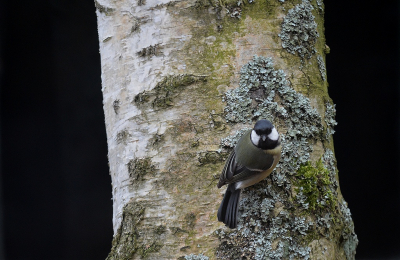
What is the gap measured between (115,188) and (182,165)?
1.01 ft

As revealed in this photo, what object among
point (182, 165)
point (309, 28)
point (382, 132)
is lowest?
point (382, 132)

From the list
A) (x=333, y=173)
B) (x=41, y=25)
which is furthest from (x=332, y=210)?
(x=41, y=25)

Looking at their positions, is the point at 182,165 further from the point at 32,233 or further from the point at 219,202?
the point at 32,233

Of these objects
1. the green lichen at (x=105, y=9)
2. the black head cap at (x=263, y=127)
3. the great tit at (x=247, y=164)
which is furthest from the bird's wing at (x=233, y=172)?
the green lichen at (x=105, y=9)

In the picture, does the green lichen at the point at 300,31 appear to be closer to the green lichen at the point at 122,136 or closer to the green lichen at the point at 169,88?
the green lichen at the point at 169,88

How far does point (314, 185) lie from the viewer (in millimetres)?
1463

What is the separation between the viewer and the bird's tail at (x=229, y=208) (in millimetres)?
1362

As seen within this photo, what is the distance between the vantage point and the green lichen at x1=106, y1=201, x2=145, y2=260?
1459 millimetres

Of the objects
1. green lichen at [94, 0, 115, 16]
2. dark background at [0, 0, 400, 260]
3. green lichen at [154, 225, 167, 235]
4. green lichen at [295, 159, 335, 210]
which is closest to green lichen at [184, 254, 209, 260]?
green lichen at [154, 225, 167, 235]

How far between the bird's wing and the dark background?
2475mm

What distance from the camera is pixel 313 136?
1541 mm

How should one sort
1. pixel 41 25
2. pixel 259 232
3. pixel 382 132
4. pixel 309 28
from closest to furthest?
pixel 259 232 < pixel 309 28 < pixel 382 132 < pixel 41 25

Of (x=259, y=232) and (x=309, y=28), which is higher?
(x=309, y=28)

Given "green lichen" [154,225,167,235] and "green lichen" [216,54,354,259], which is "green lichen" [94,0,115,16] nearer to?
"green lichen" [216,54,354,259]
